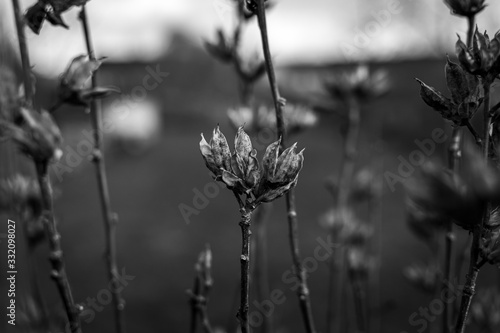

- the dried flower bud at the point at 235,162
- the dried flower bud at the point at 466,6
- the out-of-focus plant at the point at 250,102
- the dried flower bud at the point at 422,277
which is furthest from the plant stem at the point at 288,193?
the dried flower bud at the point at 422,277

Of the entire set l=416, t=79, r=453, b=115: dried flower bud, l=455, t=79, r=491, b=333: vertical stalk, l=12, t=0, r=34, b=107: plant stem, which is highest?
l=12, t=0, r=34, b=107: plant stem

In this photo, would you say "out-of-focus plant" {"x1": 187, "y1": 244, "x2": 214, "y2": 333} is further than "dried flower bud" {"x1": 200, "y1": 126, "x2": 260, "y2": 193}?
Yes

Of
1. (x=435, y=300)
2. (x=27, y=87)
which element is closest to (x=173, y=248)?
Answer: (x=435, y=300)

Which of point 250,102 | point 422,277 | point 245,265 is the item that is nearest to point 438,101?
point 245,265

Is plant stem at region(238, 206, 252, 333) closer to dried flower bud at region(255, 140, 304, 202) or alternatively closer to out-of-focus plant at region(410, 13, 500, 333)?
dried flower bud at region(255, 140, 304, 202)

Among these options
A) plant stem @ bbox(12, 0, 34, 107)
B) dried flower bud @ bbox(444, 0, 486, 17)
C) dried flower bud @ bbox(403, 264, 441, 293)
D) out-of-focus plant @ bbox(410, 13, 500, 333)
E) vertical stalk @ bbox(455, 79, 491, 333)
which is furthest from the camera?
dried flower bud @ bbox(403, 264, 441, 293)

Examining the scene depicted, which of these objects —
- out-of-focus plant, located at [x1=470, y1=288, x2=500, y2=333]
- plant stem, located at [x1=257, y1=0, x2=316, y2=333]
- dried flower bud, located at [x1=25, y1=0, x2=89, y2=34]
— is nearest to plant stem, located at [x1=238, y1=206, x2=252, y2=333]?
plant stem, located at [x1=257, y1=0, x2=316, y2=333]
